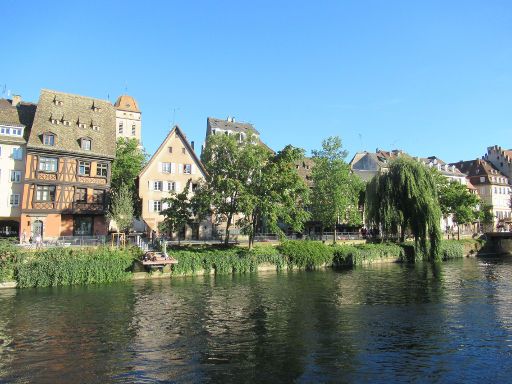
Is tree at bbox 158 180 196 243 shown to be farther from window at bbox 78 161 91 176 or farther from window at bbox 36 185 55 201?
window at bbox 36 185 55 201

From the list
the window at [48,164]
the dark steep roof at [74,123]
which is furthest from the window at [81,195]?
the dark steep roof at [74,123]

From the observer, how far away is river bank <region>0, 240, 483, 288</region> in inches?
1342

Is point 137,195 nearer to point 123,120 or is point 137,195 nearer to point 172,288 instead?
point 172,288

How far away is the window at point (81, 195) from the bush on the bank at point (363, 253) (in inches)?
1161

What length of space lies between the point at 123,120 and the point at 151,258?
218 feet

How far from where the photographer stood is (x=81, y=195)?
48.9 m

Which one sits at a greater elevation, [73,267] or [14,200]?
[14,200]

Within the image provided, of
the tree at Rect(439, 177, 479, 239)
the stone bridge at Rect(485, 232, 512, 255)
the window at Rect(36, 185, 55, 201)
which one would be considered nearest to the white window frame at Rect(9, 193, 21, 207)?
the window at Rect(36, 185, 55, 201)

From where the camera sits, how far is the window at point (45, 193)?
153 ft

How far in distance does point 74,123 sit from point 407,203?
41178 millimetres

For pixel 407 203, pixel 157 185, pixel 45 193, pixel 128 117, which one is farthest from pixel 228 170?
pixel 128 117

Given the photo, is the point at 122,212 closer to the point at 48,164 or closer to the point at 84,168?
the point at 84,168

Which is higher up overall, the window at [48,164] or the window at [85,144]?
the window at [85,144]

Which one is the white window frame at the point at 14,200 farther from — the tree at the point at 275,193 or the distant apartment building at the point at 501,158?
the distant apartment building at the point at 501,158
